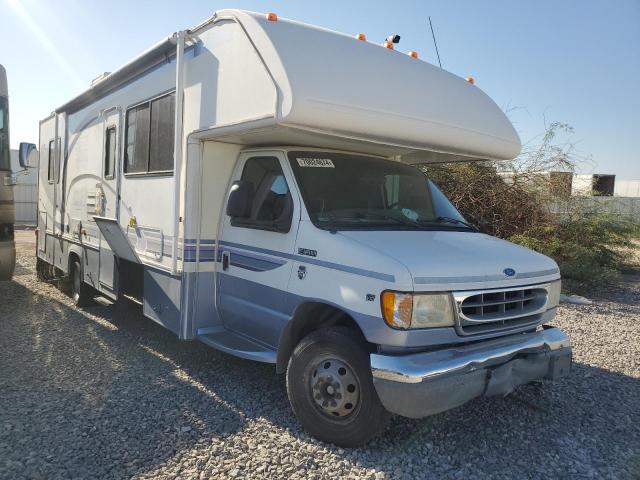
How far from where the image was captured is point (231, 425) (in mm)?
3965

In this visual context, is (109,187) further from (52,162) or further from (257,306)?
(52,162)

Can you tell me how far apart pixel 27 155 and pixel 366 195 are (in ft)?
20.2

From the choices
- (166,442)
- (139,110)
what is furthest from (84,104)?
(166,442)

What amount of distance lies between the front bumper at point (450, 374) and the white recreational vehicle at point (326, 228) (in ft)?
0.04

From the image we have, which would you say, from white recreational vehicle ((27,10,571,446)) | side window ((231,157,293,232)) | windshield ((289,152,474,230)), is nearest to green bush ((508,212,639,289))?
white recreational vehicle ((27,10,571,446))

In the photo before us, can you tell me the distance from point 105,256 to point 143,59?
2414mm

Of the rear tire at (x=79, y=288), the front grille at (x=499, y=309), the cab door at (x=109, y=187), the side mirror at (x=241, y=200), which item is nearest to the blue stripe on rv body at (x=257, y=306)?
the side mirror at (x=241, y=200)

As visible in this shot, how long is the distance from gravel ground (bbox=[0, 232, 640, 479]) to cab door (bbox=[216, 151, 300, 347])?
0.69 m

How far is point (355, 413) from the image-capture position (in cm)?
354

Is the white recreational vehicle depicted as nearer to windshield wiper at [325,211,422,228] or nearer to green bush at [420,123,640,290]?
windshield wiper at [325,211,422,228]

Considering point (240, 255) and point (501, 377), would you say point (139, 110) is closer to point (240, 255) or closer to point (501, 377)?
point (240, 255)

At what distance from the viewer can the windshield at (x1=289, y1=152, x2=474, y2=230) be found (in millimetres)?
4117

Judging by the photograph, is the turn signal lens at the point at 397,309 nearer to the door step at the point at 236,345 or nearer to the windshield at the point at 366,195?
the windshield at the point at 366,195

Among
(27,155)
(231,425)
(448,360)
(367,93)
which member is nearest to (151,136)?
(367,93)
